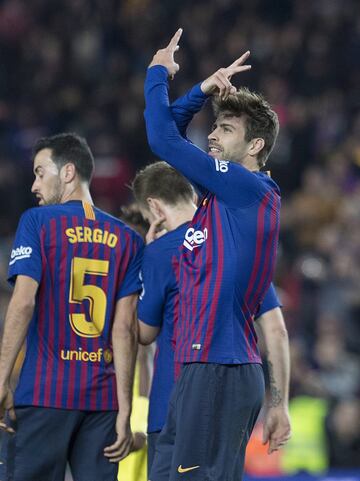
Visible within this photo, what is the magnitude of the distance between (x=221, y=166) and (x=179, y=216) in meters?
0.89

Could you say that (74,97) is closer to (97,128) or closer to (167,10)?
(97,128)

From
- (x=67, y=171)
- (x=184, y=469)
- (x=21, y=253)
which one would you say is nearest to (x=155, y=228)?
(x=67, y=171)

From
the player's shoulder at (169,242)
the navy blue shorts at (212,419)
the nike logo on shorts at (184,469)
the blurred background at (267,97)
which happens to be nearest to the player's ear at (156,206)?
the player's shoulder at (169,242)

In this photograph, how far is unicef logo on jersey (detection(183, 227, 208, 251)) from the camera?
15.0ft

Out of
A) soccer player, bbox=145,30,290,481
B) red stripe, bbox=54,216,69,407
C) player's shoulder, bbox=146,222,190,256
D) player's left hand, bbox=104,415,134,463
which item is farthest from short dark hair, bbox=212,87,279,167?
player's left hand, bbox=104,415,134,463

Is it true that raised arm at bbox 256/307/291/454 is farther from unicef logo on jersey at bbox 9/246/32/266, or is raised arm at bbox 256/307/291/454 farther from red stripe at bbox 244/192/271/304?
unicef logo on jersey at bbox 9/246/32/266

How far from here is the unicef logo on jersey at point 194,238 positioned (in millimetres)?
4570

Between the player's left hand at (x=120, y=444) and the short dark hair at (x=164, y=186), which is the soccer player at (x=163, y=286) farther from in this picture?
the player's left hand at (x=120, y=444)

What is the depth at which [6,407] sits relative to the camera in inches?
194

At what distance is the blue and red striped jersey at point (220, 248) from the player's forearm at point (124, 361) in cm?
63

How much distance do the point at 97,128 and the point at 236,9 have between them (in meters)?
2.51

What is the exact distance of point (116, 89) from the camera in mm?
13758

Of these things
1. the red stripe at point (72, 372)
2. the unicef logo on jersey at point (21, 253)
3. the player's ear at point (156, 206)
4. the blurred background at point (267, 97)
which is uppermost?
the blurred background at point (267, 97)

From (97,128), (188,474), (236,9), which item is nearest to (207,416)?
(188,474)
